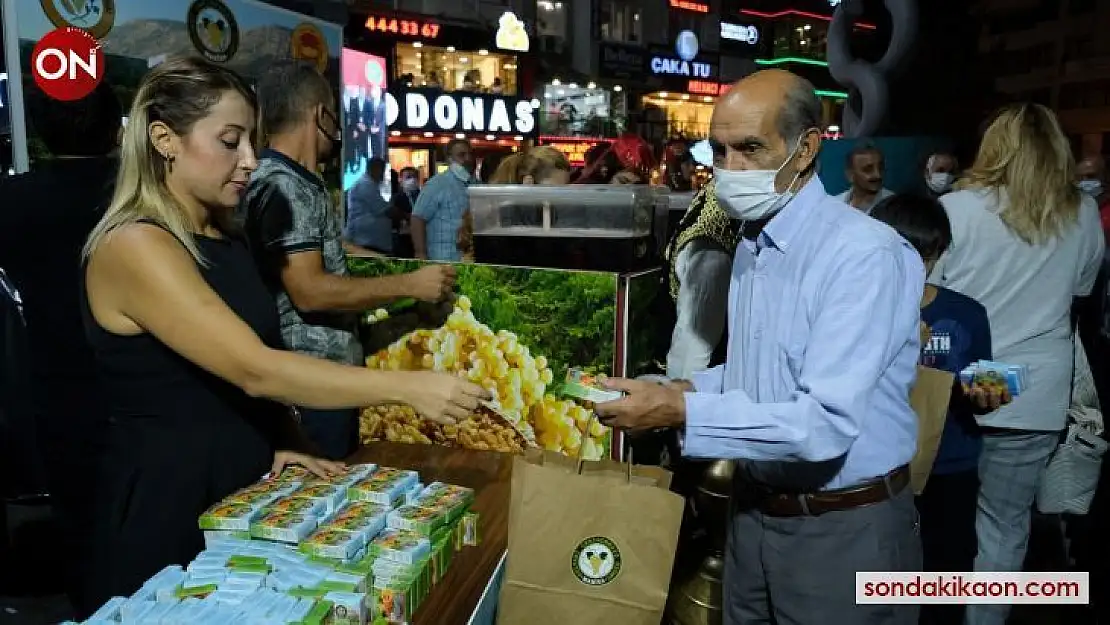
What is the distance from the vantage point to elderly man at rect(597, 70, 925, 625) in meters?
1.46

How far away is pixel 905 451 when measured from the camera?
167 cm

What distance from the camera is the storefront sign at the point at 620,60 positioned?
89.8ft

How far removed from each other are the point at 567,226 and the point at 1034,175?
1.61 meters

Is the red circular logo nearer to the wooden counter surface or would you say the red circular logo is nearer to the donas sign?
the wooden counter surface

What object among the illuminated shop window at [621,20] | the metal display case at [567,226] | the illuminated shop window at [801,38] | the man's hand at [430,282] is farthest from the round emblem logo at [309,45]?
the illuminated shop window at [801,38]

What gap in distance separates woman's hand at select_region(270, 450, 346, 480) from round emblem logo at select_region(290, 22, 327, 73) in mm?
3267

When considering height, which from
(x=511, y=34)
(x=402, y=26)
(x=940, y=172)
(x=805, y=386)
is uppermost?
(x=511, y=34)

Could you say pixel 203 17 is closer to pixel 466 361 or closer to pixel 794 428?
pixel 466 361

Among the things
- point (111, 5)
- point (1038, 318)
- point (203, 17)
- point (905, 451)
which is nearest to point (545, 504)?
point (905, 451)

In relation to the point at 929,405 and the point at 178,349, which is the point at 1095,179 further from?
the point at 178,349

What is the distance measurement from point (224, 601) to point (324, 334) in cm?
113

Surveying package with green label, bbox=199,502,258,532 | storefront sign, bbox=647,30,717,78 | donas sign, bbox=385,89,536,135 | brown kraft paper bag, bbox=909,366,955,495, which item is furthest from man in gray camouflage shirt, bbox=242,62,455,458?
storefront sign, bbox=647,30,717,78

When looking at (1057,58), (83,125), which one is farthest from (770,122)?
(1057,58)

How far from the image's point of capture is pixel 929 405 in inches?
84.0
